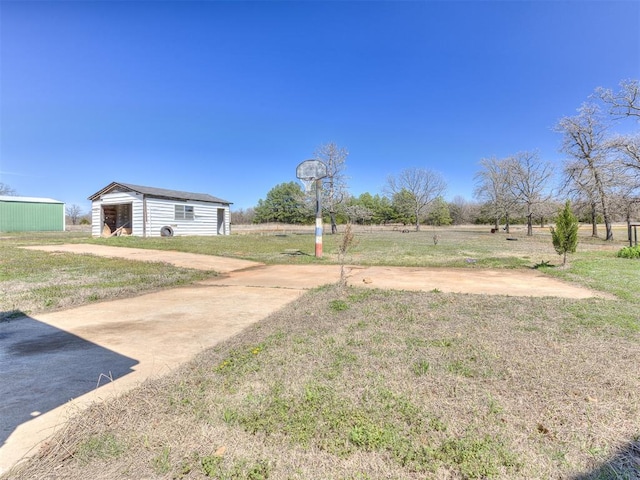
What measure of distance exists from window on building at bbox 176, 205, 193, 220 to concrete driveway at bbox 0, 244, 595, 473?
15.5 metres

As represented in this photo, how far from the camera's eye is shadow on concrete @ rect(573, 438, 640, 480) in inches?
61.4

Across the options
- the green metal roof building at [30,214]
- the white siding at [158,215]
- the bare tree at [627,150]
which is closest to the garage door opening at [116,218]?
the white siding at [158,215]

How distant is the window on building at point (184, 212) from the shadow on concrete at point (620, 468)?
2203cm

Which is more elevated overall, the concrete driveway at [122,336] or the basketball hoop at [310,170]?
the basketball hoop at [310,170]

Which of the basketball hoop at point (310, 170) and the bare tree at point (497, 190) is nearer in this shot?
the basketball hoop at point (310, 170)

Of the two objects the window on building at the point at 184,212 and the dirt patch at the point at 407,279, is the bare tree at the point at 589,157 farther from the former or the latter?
the window on building at the point at 184,212

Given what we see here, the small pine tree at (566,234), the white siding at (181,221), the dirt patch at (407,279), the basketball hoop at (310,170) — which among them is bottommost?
the dirt patch at (407,279)


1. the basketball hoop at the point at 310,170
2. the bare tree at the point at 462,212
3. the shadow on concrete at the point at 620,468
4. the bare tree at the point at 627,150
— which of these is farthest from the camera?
the bare tree at the point at 462,212

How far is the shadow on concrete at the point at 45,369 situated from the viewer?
211 cm

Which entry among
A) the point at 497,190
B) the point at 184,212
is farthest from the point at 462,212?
the point at 184,212

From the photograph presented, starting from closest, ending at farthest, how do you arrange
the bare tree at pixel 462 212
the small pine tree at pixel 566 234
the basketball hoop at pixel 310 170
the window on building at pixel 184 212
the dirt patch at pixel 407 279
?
1. the dirt patch at pixel 407 279
2. the small pine tree at pixel 566 234
3. the basketball hoop at pixel 310 170
4. the window on building at pixel 184 212
5. the bare tree at pixel 462 212

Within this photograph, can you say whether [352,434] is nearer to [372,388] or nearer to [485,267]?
[372,388]

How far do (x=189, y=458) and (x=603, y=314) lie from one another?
16.3 ft

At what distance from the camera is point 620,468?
1.61 metres
